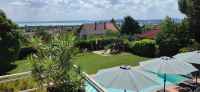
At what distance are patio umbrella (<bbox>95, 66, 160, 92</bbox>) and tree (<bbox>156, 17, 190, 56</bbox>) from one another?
17.3 meters

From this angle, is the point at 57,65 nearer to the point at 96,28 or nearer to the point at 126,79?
the point at 126,79

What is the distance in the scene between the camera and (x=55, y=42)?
6828mm

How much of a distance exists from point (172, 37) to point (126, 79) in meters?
18.7

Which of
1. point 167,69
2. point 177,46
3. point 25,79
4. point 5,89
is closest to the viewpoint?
point 5,89

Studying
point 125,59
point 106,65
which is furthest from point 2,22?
point 125,59

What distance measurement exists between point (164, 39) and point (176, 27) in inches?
82.0

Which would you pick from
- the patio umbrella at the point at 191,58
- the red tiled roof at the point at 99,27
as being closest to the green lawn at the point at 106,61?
the patio umbrella at the point at 191,58

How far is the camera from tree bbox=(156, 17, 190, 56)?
2664 centimetres

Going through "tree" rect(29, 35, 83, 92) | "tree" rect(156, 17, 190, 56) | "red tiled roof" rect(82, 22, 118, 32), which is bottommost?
"red tiled roof" rect(82, 22, 118, 32)

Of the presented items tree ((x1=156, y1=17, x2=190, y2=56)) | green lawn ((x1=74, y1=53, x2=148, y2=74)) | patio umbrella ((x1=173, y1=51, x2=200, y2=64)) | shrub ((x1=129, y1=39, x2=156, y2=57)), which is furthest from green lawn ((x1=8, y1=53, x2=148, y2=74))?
patio umbrella ((x1=173, y1=51, x2=200, y2=64))

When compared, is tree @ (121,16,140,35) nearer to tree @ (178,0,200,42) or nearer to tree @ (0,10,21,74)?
tree @ (178,0,200,42)

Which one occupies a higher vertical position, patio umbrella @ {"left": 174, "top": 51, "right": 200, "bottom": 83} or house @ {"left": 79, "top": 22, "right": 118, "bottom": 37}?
patio umbrella @ {"left": 174, "top": 51, "right": 200, "bottom": 83}

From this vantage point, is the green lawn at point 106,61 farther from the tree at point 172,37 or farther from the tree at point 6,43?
the tree at point 6,43

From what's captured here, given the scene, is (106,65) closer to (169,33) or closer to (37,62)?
(169,33)
